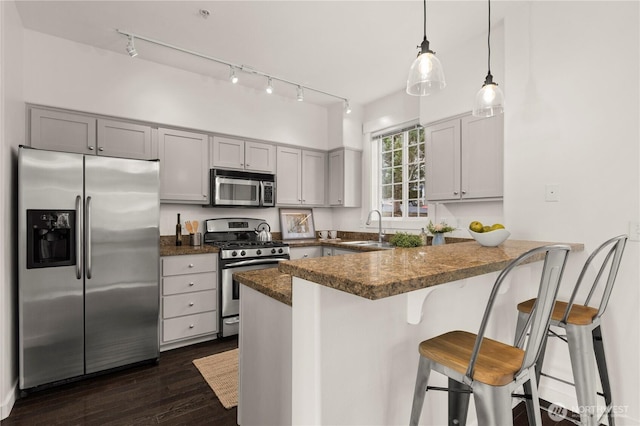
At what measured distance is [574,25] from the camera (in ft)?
7.09

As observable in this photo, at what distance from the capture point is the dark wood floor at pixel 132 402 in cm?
204

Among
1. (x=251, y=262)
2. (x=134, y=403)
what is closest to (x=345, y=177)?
(x=251, y=262)

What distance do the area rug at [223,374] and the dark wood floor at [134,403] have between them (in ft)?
0.16

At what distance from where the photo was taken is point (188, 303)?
320 cm

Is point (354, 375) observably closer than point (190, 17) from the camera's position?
Yes

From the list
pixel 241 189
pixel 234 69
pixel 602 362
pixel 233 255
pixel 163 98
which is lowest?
pixel 602 362

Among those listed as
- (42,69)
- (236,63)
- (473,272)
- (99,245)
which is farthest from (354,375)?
(42,69)

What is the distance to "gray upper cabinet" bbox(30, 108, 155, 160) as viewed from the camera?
2.85 meters

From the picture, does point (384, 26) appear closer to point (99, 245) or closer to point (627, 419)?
point (99, 245)

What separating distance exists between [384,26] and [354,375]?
2.60m

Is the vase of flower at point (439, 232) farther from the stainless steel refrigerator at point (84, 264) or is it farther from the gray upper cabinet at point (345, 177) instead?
the stainless steel refrigerator at point (84, 264)

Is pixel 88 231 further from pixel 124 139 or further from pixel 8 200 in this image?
pixel 124 139

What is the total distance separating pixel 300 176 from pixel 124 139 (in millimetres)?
2054

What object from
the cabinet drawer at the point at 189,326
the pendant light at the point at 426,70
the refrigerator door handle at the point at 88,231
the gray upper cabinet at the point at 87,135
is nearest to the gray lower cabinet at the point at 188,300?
the cabinet drawer at the point at 189,326
